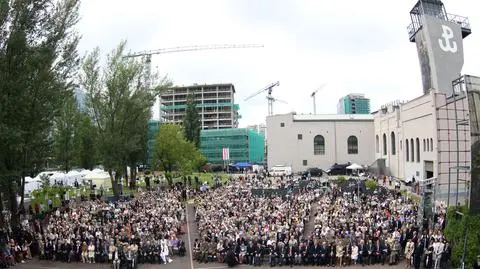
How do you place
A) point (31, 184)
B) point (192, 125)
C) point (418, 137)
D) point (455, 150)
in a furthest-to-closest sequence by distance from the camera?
point (192, 125) → point (418, 137) → point (31, 184) → point (455, 150)

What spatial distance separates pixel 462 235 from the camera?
62.6 feet

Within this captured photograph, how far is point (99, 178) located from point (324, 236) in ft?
103

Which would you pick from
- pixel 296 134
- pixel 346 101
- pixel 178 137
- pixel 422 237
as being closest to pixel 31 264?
pixel 422 237

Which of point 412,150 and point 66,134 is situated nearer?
point 412,150

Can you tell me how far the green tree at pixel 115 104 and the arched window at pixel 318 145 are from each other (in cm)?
3177

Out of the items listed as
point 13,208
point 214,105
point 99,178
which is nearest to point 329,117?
point 99,178

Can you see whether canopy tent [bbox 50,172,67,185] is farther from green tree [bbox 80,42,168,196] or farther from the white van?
the white van

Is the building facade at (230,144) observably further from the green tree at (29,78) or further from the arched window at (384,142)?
the green tree at (29,78)

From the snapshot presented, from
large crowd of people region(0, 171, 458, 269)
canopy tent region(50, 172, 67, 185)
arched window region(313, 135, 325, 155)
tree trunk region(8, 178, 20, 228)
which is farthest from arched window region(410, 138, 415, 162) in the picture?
tree trunk region(8, 178, 20, 228)

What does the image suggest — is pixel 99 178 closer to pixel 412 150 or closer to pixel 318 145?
pixel 412 150

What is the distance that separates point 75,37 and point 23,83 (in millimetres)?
5701

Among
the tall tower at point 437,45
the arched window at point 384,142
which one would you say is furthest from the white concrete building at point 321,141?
the tall tower at point 437,45

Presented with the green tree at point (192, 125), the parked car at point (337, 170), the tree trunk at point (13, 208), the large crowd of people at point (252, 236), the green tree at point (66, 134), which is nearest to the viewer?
the large crowd of people at point (252, 236)

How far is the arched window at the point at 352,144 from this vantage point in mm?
71000
